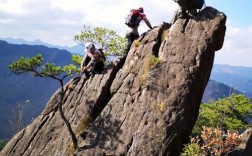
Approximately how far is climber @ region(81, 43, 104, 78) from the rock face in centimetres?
80

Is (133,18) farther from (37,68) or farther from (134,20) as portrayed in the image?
(37,68)

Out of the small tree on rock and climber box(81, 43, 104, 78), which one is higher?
climber box(81, 43, 104, 78)

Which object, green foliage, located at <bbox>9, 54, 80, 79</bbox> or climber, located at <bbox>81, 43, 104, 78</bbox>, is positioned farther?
climber, located at <bbox>81, 43, 104, 78</bbox>

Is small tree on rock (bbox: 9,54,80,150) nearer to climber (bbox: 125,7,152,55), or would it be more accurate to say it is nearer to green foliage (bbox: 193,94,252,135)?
climber (bbox: 125,7,152,55)

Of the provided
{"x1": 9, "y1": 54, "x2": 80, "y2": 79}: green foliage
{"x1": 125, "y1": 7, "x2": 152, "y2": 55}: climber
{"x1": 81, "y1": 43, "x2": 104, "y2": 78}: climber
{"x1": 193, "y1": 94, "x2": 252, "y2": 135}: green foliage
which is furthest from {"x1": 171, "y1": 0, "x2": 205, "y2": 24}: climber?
{"x1": 193, "y1": 94, "x2": 252, "y2": 135}: green foliage

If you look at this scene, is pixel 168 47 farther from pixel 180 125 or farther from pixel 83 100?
pixel 83 100

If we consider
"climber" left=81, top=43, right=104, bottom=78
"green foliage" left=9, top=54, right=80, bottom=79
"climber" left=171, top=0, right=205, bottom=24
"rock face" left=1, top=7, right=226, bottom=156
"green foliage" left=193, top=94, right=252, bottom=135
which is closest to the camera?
"rock face" left=1, top=7, right=226, bottom=156

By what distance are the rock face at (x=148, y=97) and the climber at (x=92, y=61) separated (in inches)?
31.4

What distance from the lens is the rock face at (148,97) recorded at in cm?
2019

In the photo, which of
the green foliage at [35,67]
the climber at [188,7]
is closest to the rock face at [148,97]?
the climber at [188,7]

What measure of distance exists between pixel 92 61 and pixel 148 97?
18.9 ft

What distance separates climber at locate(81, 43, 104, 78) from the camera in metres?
24.7

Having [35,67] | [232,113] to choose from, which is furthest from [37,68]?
[232,113]

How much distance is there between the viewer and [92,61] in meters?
24.8
